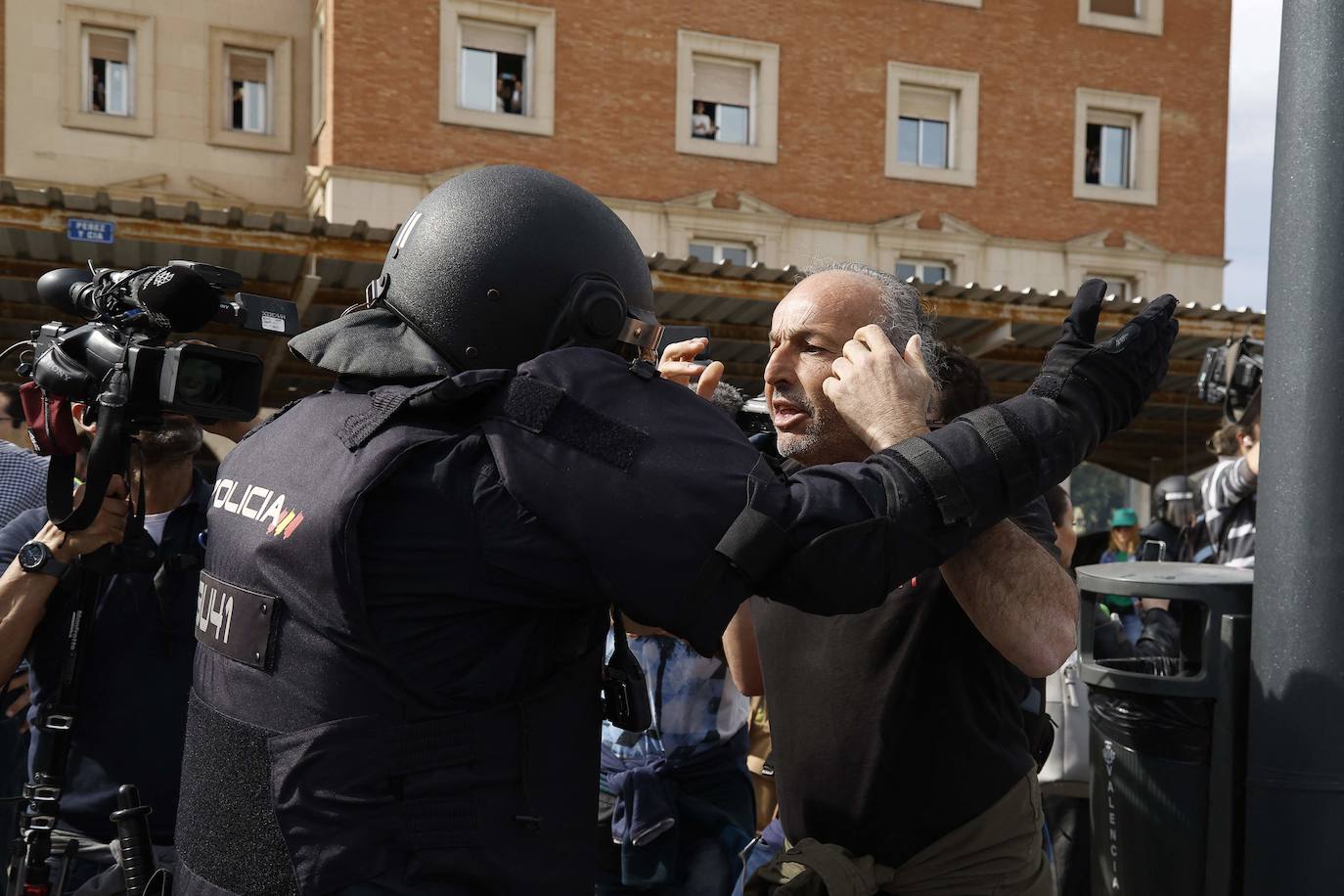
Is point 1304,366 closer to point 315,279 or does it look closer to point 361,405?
point 361,405

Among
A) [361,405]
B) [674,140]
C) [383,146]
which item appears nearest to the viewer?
[361,405]

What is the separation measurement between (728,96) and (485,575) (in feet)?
68.3

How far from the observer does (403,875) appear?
1385 millimetres

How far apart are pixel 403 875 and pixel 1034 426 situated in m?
0.93

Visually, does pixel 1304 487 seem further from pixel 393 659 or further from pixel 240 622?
pixel 240 622

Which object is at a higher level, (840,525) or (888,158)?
(888,158)

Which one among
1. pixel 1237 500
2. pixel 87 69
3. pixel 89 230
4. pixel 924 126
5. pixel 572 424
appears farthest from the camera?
pixel 924 126

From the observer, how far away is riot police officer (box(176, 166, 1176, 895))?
137 cm

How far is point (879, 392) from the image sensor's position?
171 cm

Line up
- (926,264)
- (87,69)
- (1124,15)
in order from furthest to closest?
(1124,15) → (926,264) → (87,69)

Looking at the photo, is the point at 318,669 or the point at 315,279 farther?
the point at 315,279

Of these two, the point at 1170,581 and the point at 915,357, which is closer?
the point at 915,357

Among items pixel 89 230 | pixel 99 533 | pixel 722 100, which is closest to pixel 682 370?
pixel 99 533

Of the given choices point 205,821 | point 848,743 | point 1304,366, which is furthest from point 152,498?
point 1304,366
